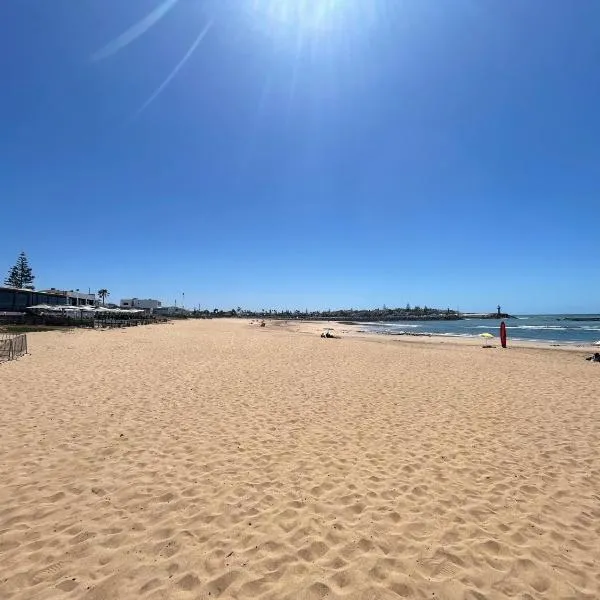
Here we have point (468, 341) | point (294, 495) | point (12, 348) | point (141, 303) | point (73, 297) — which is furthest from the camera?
point (141, 303)

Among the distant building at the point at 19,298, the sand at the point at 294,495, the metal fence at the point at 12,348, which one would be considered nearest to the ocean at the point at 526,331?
the sand at the point at 294,495

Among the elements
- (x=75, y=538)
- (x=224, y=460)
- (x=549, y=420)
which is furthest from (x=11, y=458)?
(x=549, y=420)

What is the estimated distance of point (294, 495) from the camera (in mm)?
5141

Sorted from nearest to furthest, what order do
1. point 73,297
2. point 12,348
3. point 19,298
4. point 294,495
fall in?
1. point 294,495
2. point 12,348
3. point 19,298
4. point 73,297

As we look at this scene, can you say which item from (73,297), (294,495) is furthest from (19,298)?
(294,495)

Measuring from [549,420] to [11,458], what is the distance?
11.2m

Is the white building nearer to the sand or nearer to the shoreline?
the shoreline

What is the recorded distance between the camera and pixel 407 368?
1675 centimetres

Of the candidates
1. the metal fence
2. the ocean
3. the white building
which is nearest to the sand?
the metal fence

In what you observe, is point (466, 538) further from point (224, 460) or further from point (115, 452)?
point (115, 452)

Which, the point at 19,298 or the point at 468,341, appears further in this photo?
the point at 19,298

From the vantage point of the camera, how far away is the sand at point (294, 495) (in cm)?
357

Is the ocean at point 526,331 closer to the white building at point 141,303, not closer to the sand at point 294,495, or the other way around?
the sand at point 294,495

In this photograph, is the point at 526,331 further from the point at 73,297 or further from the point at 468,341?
the point at 73,297
